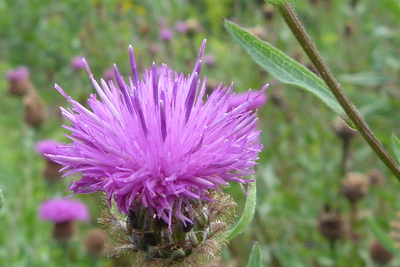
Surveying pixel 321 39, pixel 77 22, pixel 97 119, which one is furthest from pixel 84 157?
pixel 77 22

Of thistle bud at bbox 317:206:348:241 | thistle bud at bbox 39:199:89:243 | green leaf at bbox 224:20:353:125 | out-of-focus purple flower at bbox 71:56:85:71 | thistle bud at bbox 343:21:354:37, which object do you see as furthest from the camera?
out-of-focus purple flower at bbox 71:56:85:71

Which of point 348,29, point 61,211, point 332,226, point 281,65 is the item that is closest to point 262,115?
point 348,29

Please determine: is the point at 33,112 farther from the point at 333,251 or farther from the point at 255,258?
the point at 255,258

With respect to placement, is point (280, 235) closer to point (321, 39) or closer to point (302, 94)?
point (302, 94)

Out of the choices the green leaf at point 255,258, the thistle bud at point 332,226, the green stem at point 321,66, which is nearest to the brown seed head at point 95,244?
the thistle bud at point 332,226

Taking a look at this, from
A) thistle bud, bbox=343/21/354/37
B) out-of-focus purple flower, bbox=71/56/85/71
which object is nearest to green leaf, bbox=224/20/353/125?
thistle bud, bbox=343/21/354/37

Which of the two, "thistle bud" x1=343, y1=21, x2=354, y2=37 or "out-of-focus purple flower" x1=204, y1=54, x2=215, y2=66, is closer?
"thistle bud" x1=343, y1=21, x2=354, y2=37

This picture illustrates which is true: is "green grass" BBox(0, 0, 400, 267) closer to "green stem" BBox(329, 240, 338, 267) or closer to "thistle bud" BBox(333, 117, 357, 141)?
"green stem" BBox(329, 240, 338, 267)
